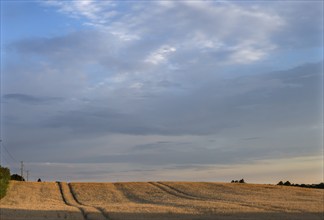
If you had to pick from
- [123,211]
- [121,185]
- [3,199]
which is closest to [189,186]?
[121,185]

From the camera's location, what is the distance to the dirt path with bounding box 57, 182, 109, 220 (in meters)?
43.2

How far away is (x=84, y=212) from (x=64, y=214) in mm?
2725

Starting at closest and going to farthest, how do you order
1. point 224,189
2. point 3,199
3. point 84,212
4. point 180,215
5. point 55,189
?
point 180,215 → point 84,212 → point 3,199 → point 224,189 → point 55,189

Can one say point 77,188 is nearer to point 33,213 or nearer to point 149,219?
point 33,213

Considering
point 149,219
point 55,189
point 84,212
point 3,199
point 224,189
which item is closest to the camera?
point 149,219

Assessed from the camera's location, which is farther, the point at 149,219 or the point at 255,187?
the point at 255,187

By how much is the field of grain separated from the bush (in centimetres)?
136

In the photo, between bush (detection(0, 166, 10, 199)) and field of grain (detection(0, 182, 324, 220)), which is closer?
field of grain (detection(0, 182, 324, 220))

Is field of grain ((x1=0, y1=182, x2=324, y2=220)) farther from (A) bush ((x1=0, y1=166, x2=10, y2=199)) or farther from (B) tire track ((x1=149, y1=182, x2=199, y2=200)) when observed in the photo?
(A) bush ((x1=0, y1=166, x2=10, y2=199))

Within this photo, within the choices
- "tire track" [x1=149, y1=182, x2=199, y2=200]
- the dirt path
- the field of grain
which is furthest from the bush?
"tire track" [x1=149, y1=182, x2=199, y2=200]

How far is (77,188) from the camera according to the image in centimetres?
8606

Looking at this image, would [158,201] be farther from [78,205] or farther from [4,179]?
[4,179]

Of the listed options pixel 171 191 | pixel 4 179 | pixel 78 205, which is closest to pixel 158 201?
pixel 78 205

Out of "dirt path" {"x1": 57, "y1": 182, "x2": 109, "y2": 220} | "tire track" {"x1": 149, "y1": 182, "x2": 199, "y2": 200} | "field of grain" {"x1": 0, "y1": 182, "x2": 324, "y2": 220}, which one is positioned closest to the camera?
"dirt path" {"x1": 57, "y1": 182, "x2": 109, "y2": 220}
